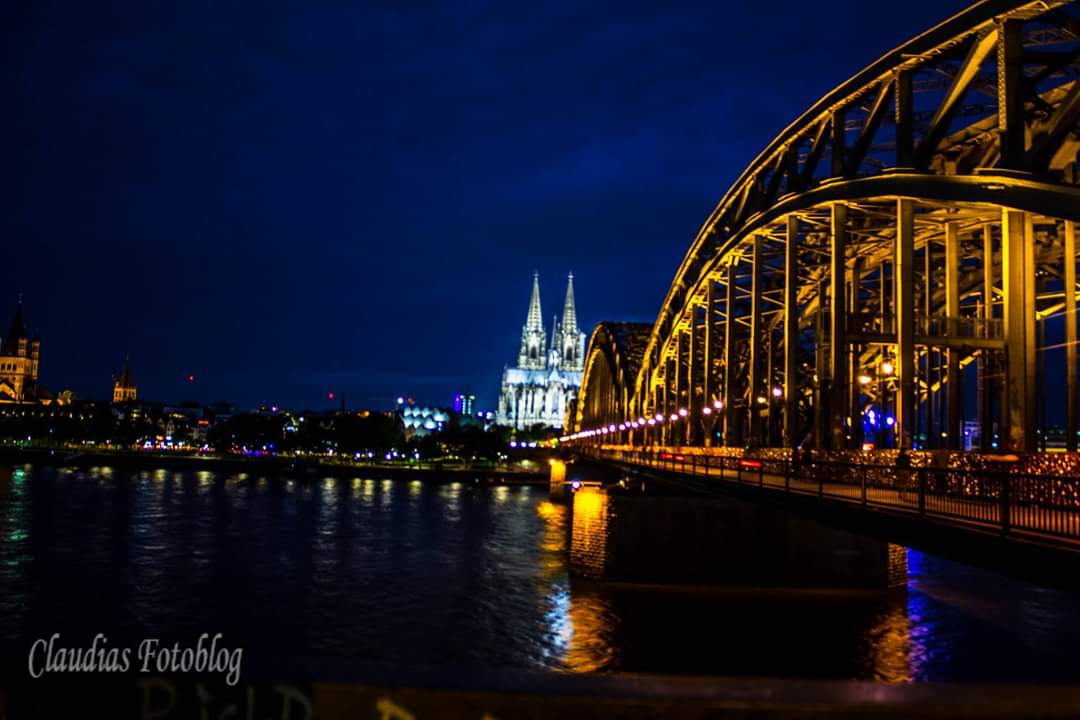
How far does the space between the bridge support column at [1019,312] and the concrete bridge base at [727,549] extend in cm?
1294

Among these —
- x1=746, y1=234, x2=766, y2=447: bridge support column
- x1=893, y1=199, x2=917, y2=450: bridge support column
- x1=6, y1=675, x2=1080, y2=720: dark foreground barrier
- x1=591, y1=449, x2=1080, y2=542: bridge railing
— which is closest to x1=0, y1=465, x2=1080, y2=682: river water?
x1=893, y1=199, x2=917, y2=450: bridge support column

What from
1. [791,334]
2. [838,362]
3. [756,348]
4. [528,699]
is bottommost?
[528,699]

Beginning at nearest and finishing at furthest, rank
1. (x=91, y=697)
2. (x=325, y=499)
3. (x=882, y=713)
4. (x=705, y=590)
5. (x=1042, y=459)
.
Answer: (x=882, y=713), (x=91, y=697), (x=1042, y=459), (x=705, y=590), (x=325, y=499)

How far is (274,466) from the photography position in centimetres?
14388

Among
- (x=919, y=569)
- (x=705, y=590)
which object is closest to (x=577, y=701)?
(x=705, y=590)

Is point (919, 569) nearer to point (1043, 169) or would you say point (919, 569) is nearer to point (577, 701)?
point (1043, 169)

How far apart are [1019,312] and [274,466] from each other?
428ft

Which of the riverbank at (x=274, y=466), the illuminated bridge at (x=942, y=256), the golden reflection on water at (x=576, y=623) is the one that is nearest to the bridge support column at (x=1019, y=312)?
the illuminated bridge at (x=942, y=256)

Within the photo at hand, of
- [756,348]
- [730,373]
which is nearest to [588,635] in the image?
[756,348]

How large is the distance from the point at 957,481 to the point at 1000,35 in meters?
12.9

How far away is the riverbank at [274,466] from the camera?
443 ft

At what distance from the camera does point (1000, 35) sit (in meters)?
24.0

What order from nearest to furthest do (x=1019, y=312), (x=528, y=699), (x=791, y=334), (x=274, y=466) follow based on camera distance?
(x=528, y=699) → (x=1019, y=312) → (x=791, y=334) → (x=274, y=466)

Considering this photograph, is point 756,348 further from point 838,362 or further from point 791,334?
point 838,362
